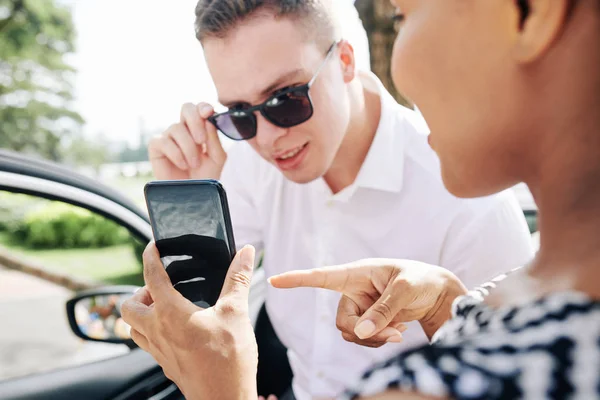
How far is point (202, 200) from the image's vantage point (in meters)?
1.41

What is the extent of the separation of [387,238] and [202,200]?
3.38 feet

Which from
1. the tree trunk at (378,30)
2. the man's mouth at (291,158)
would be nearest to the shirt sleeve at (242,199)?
the man's mouth at (291,158)

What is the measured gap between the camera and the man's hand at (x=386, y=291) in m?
1.39

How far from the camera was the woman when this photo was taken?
617 mm

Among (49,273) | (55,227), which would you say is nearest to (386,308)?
(49,273)

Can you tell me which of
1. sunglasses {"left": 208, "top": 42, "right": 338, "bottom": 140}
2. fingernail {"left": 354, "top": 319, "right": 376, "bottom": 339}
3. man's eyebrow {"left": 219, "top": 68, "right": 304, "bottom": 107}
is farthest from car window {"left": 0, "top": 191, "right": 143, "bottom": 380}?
fingernail {"left": 354, "top": 319, "right": 376, "bottom": 339}

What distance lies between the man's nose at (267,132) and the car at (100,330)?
2.11ft

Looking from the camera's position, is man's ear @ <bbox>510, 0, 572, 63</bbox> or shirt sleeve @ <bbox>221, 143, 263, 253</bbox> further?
shirt sleeve @ <bbox>221, 143, 263, 253</bbox>

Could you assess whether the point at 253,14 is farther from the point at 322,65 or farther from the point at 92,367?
the point at 92,367

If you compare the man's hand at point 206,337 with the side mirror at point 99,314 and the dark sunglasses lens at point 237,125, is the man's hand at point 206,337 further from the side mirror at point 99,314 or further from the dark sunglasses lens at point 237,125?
the side mirror at point 99,314

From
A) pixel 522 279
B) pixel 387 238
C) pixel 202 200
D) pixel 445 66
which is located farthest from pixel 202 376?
pixel 387 238

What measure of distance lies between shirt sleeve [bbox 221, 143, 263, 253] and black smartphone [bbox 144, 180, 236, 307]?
1.05 meters

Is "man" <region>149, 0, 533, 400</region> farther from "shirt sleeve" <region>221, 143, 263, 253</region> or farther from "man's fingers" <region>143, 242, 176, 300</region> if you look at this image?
"man's fingers" <region>143, 242, 176, 300</region>

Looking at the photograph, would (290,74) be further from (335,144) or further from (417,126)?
(417,126)
